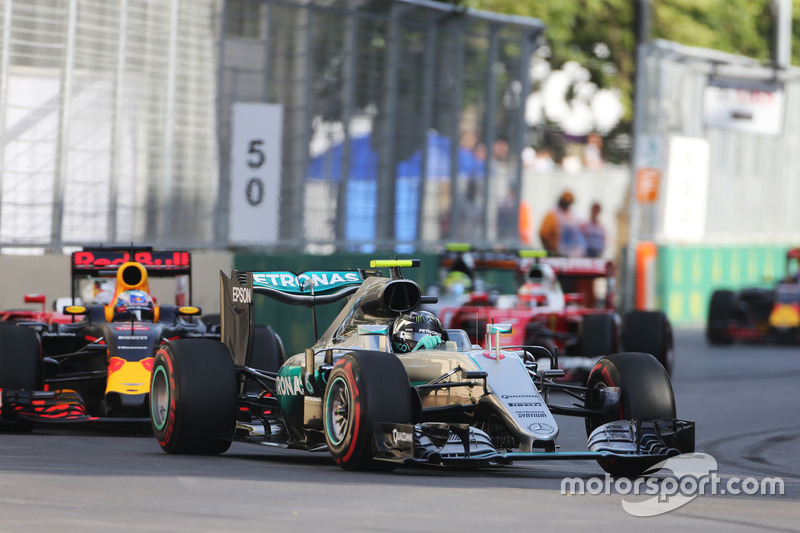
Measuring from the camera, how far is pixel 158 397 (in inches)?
392

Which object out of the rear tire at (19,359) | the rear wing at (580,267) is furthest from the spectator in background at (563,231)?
the rear tire at (19,359)

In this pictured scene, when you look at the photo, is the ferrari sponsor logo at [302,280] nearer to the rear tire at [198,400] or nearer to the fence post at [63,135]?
the rear tire at [198,400]

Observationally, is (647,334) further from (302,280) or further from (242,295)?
(242,295)

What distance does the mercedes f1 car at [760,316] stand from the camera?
23.3 meters

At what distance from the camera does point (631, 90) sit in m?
31.5

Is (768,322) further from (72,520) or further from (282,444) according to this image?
(72,520)

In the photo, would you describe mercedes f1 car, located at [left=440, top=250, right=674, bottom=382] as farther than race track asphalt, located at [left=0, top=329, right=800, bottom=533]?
Yes

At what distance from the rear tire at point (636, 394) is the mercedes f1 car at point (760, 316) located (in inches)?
573

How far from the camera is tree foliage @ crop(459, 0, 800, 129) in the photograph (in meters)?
28.8

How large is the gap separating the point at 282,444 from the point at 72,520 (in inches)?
116

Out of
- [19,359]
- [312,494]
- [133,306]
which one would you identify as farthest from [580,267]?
[312,494]

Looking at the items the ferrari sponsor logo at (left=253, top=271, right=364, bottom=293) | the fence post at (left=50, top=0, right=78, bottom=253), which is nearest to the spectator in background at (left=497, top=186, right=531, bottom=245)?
the fence post at (left=50, top=0, right=78, bottom=253)

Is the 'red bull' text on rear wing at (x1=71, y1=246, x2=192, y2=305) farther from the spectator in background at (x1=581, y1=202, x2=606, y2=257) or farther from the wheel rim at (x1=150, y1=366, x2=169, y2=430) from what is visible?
the spectator in background at (x1=581, y1=202, x2=606, y2=257)

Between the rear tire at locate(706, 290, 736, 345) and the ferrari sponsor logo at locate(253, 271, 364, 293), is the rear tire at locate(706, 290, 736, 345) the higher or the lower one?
the lower one
